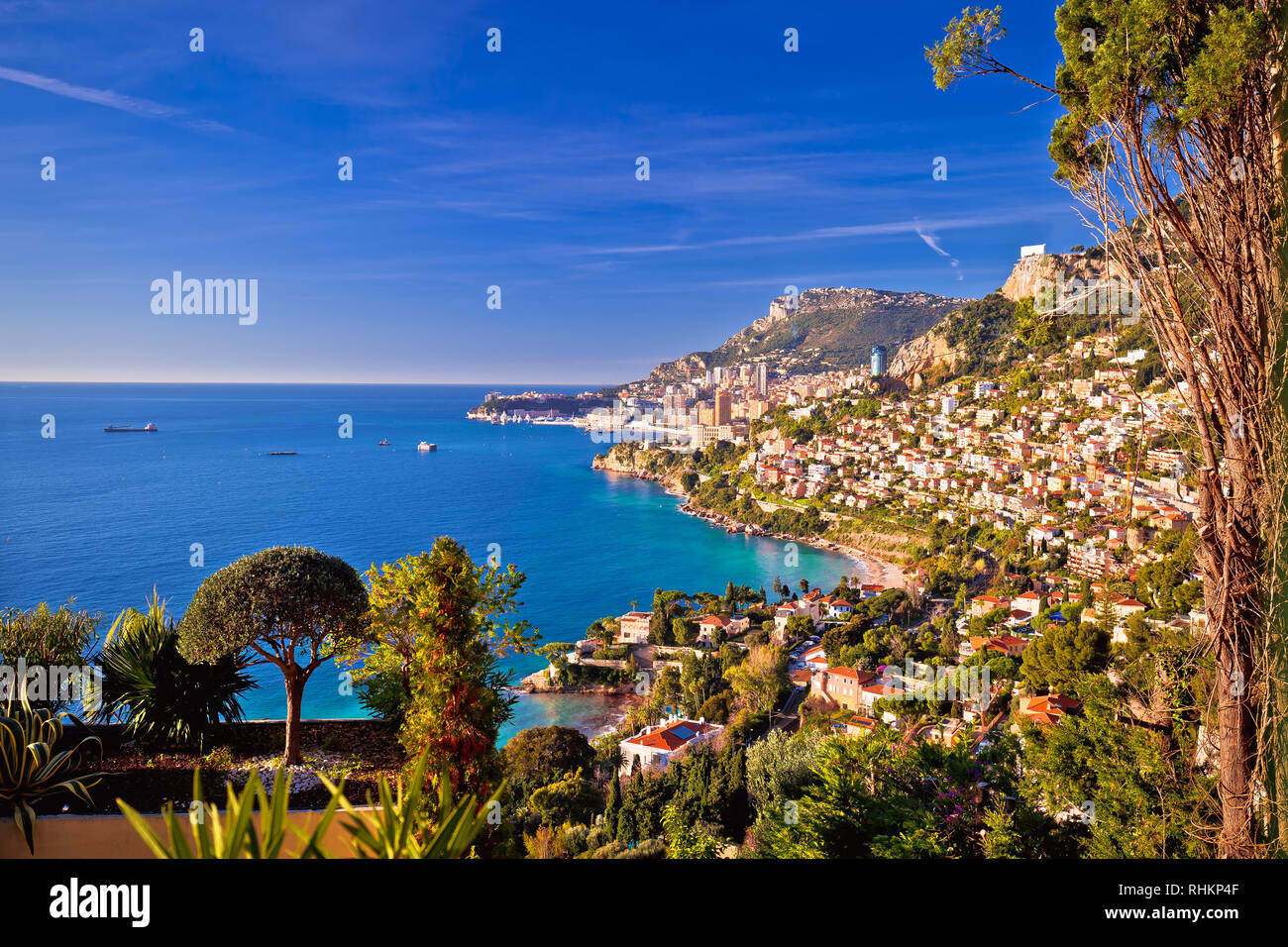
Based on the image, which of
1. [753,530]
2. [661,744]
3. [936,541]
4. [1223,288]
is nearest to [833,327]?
[753,530]

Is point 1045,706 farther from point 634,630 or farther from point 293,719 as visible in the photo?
point 634,630

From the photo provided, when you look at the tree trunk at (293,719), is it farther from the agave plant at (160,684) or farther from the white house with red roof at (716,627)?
the white house with red roof at (716,627)

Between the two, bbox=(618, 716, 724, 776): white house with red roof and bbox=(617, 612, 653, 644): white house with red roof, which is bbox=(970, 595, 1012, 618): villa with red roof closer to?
bbox=(617, 612, 653, 644): white house with red roof

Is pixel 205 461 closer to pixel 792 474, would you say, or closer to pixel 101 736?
pixel 792 474

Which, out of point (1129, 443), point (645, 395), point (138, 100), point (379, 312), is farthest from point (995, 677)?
point (645, 395)

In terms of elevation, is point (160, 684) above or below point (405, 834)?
below

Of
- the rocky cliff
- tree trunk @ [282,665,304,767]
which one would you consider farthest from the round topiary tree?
the rocky cliff
